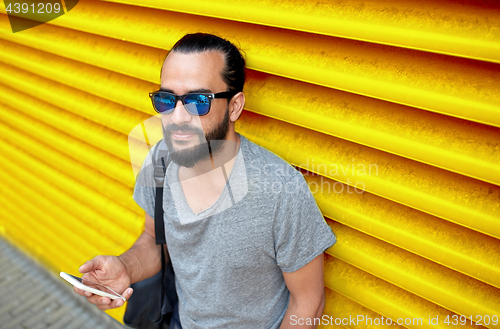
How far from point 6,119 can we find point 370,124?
340 cm

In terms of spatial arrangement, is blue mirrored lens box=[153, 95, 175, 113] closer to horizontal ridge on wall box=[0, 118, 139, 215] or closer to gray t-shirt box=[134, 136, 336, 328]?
gray t-shirt box=[134, 136, 336, 328]

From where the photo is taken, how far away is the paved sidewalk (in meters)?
3.31

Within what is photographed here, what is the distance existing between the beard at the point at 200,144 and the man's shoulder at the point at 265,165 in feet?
0.42

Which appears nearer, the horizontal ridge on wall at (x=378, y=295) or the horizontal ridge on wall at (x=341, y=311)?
the horizontal ridge on wall at (x=378, y=295)

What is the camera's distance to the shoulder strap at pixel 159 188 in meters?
1.83

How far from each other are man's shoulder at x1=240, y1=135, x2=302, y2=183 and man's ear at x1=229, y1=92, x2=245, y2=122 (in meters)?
0.12

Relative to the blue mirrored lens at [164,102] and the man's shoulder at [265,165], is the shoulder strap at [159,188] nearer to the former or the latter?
the blue mirrored lens at [164,102]

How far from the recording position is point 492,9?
1.20 m

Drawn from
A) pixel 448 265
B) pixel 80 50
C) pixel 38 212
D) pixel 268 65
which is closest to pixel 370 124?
pixel 268 65

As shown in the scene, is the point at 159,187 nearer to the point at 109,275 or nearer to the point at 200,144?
the point at 200,144

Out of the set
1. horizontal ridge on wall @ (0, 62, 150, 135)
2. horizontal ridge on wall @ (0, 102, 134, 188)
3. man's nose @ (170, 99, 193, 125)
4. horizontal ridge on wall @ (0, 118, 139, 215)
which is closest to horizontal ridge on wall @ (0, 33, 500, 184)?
man's nose @ (170, 99, 193, 125)

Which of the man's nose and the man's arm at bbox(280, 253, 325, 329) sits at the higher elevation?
the man's nose

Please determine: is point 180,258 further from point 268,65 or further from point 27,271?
point 27,271

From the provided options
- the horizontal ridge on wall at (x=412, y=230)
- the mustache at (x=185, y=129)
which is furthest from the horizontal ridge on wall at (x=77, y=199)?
the horizontal ridge on wall at (x=412, y=230)
